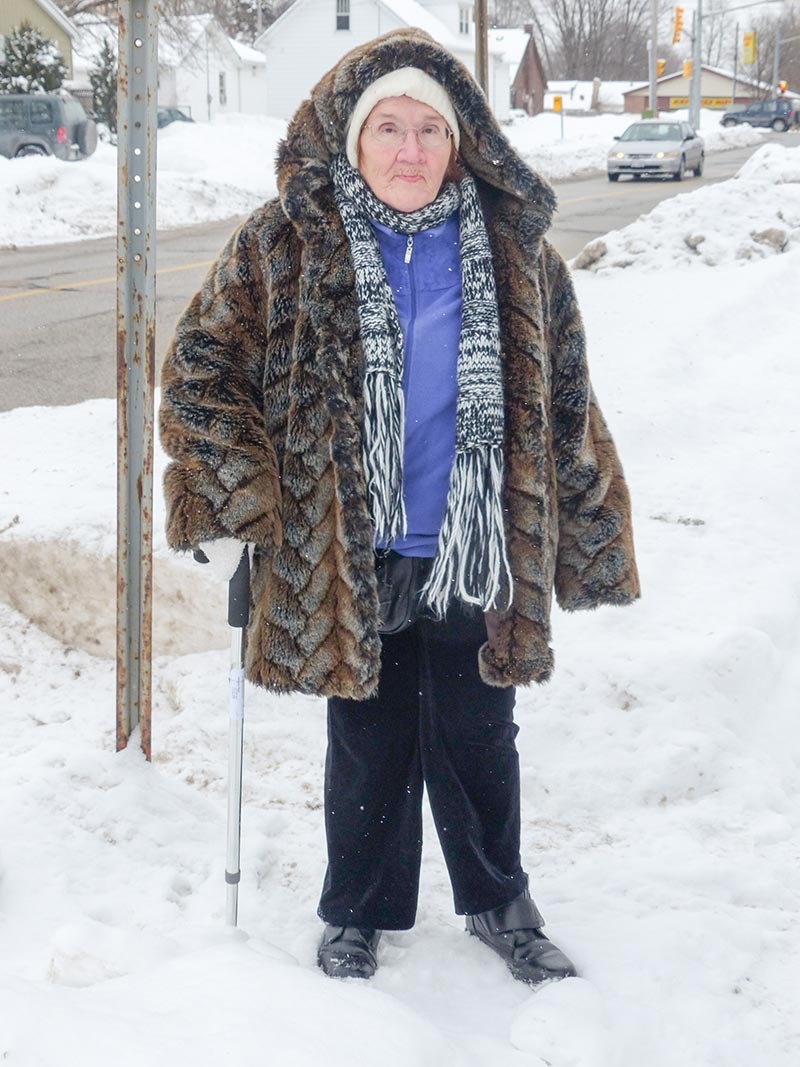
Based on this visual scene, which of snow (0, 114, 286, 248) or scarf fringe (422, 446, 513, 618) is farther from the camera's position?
snow (0, 114, 286, 248)

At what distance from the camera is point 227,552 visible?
2.44m

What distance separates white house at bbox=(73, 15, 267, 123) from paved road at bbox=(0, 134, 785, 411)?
26355mm

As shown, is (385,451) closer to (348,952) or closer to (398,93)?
(398,93)

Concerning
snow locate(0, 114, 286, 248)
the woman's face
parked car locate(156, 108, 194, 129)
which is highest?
parked car locate(156, 108, 194, 129)

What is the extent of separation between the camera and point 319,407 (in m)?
2.42

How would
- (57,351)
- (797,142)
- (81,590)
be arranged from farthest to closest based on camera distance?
(797,142)
(57,351)
(81,590)

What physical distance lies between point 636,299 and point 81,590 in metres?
6.00

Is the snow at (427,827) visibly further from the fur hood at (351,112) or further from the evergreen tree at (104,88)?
the evergreen tree at (104,88)

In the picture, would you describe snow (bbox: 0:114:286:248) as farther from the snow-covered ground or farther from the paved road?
the paved road

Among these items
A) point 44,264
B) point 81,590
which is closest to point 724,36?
point 44,264

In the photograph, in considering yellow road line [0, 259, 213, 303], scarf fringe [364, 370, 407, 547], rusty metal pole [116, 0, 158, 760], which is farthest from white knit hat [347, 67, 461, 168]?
yellow road line [0, 259, 213, 303]

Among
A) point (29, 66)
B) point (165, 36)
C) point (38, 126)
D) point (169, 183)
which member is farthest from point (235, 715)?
point (165, 36)

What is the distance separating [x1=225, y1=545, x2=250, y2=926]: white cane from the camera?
252 centimetres

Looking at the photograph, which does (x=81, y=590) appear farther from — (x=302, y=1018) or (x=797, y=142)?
(x=797, y=142)
